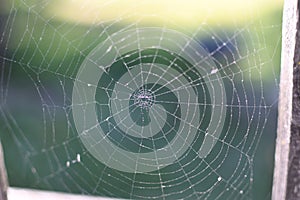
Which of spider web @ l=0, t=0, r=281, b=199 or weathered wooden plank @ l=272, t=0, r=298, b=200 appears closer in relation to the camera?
weathered wooden plank @ l=272, t=0, r=298, b=200

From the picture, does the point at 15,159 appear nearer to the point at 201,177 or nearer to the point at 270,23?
the point at 201,177

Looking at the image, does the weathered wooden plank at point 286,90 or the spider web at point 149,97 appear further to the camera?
the spider web at point 149,97

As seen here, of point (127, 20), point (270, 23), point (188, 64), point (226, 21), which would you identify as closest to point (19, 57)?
point (127, 20)

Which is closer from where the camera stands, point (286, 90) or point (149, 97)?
point (286, 90)

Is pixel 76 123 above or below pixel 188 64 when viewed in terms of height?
below

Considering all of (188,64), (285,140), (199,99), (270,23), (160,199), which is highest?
(270,23)

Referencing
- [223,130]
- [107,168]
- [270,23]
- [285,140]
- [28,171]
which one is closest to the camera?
[285,140]

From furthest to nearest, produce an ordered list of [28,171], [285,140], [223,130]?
[28,171], [223,130], [285,140]

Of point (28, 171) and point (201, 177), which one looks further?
point (28, 171)
